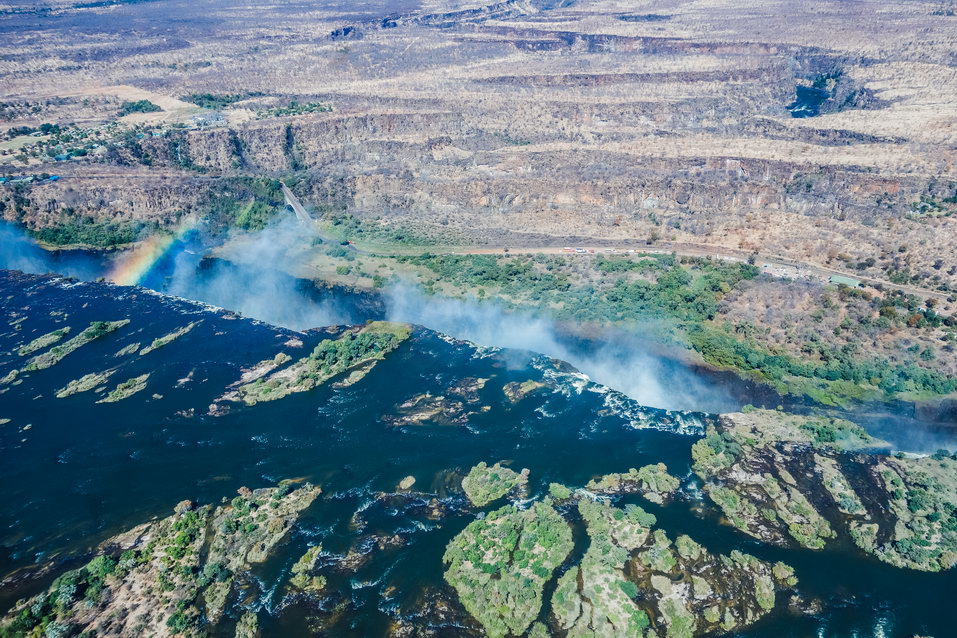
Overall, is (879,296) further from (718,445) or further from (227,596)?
(227,596)

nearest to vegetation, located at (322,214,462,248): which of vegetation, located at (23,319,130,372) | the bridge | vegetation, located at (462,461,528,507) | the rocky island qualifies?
the bridge

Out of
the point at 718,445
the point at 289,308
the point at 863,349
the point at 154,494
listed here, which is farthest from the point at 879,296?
the point at 154,494

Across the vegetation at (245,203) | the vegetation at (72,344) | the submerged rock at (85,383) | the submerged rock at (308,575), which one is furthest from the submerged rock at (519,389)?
the vegetation at (245,203)

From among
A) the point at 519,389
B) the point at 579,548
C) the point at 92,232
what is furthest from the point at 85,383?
the point at 579,548

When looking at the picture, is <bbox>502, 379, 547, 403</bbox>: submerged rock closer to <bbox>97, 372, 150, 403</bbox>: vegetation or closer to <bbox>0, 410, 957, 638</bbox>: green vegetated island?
<bbox>0, 410, 957, 638</bbox>: green vegetated island

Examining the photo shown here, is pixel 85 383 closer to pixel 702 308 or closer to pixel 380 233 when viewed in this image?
pixel 380 233

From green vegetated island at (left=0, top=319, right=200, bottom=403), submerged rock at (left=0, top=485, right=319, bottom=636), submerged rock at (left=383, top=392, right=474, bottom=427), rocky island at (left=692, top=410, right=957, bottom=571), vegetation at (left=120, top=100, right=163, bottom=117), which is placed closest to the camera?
submerged rock at (left=0, top=485, right=319, bottom=636)
